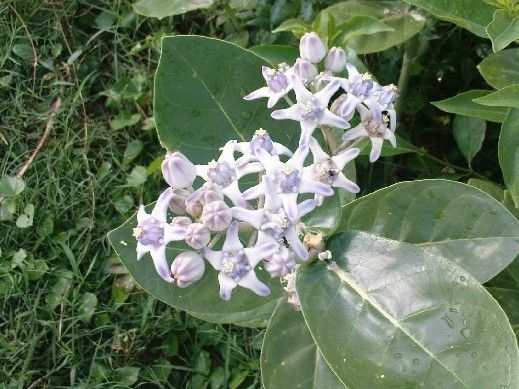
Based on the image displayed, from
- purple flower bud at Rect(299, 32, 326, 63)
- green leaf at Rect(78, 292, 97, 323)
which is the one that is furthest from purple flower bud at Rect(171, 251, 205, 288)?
green leaf at Rect(78, 292, 97, 323)

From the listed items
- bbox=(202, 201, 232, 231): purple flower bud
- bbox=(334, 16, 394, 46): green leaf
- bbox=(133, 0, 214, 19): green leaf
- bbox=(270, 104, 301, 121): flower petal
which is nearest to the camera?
bbox=(202, 201, 232, 231): purple flower bud

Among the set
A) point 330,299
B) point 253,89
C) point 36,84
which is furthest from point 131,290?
point 330,299

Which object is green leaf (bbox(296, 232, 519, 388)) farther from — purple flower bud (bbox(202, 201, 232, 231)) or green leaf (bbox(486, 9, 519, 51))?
green leaf (bbox(486, 9, 519, 51))

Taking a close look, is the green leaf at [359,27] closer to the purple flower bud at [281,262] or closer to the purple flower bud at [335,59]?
the purple flower bud at [335,59]

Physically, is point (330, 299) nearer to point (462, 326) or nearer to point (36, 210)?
point (462, 326)

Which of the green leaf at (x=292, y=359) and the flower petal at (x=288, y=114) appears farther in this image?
the green leaf at (x=292, y=359)

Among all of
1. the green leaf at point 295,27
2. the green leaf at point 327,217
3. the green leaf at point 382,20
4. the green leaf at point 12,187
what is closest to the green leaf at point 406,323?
the green leaf at point 327,217

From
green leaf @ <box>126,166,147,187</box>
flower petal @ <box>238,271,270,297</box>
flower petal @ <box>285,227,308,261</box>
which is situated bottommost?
green leaf @ <box>126,166,147,187</box>
